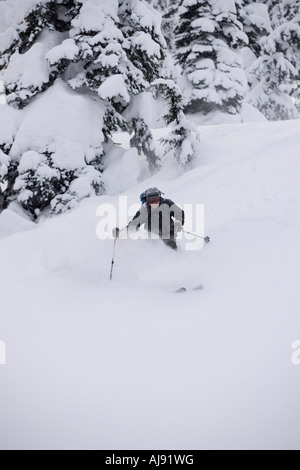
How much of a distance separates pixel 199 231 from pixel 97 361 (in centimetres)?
483

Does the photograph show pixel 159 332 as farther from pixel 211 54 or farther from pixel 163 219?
pixel 211 54

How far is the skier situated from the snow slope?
0.49 m

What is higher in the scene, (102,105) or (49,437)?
(102,105)

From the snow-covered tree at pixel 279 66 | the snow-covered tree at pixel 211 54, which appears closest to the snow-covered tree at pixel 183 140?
the snow-covered tree at pixel 211 54

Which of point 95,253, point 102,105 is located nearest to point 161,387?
point 95,253

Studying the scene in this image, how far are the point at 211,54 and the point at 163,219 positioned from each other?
49.5ft

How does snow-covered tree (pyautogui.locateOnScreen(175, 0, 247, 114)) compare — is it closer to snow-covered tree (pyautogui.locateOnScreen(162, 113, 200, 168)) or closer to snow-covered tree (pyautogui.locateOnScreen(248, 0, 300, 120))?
snow-covered tree (pyautogui.locateOnScreen(248, 0, 300, 120))

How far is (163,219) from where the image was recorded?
7.49 meters

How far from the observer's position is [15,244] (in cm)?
862

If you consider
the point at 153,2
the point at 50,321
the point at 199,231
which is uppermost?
the point at 153,2

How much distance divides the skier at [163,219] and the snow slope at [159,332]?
485 millimetres

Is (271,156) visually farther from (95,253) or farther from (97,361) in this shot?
(97,361)

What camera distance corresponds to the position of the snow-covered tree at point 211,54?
1770 cm

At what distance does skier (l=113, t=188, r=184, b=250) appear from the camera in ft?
24.3
